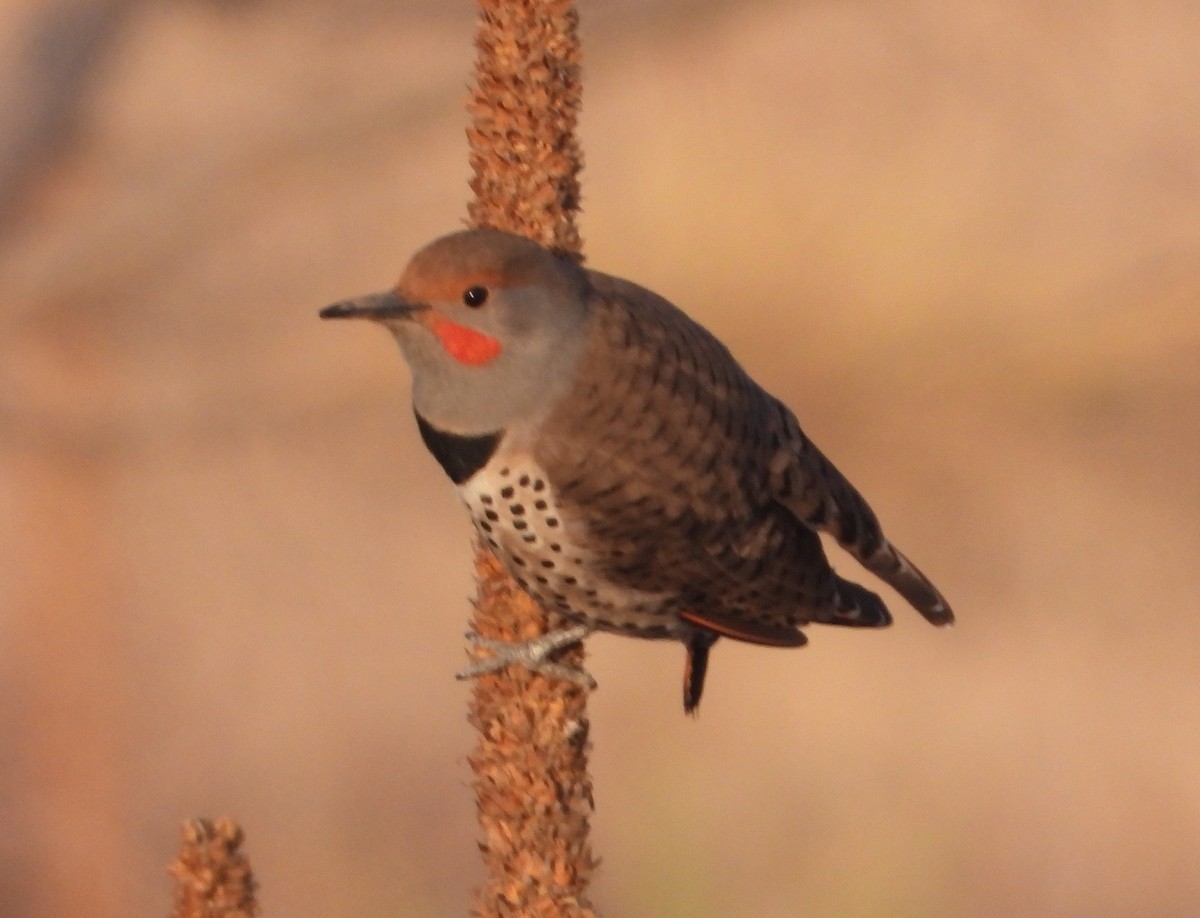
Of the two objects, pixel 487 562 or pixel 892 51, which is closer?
pixel 487 562

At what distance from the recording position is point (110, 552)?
4523 millimetres

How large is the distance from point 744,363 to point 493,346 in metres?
2.12

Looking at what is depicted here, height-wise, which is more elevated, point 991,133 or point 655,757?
point 991,133

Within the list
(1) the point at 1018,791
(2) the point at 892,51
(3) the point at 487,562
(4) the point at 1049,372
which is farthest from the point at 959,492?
(3) the point at 487,562

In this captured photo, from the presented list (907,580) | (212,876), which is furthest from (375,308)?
(907,580)

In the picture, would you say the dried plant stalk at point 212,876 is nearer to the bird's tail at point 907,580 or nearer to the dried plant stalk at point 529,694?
the dried plant stalk at point 529,694

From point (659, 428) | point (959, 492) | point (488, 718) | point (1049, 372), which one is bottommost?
point (488, 718)

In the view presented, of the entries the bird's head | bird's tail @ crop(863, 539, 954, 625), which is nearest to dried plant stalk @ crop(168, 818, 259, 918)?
the bird's head

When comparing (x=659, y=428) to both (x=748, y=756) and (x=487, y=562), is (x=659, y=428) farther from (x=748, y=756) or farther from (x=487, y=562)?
(x=748, y=756)

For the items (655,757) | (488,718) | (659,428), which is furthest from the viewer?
(655,757)

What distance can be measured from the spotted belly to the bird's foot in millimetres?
74

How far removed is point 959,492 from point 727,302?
0.78 m

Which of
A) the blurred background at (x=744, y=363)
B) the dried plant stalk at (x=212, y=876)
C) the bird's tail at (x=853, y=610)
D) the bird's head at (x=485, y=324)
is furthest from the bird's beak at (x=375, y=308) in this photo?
the blurred background at (x=744, y=363)

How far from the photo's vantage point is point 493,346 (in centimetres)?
238
